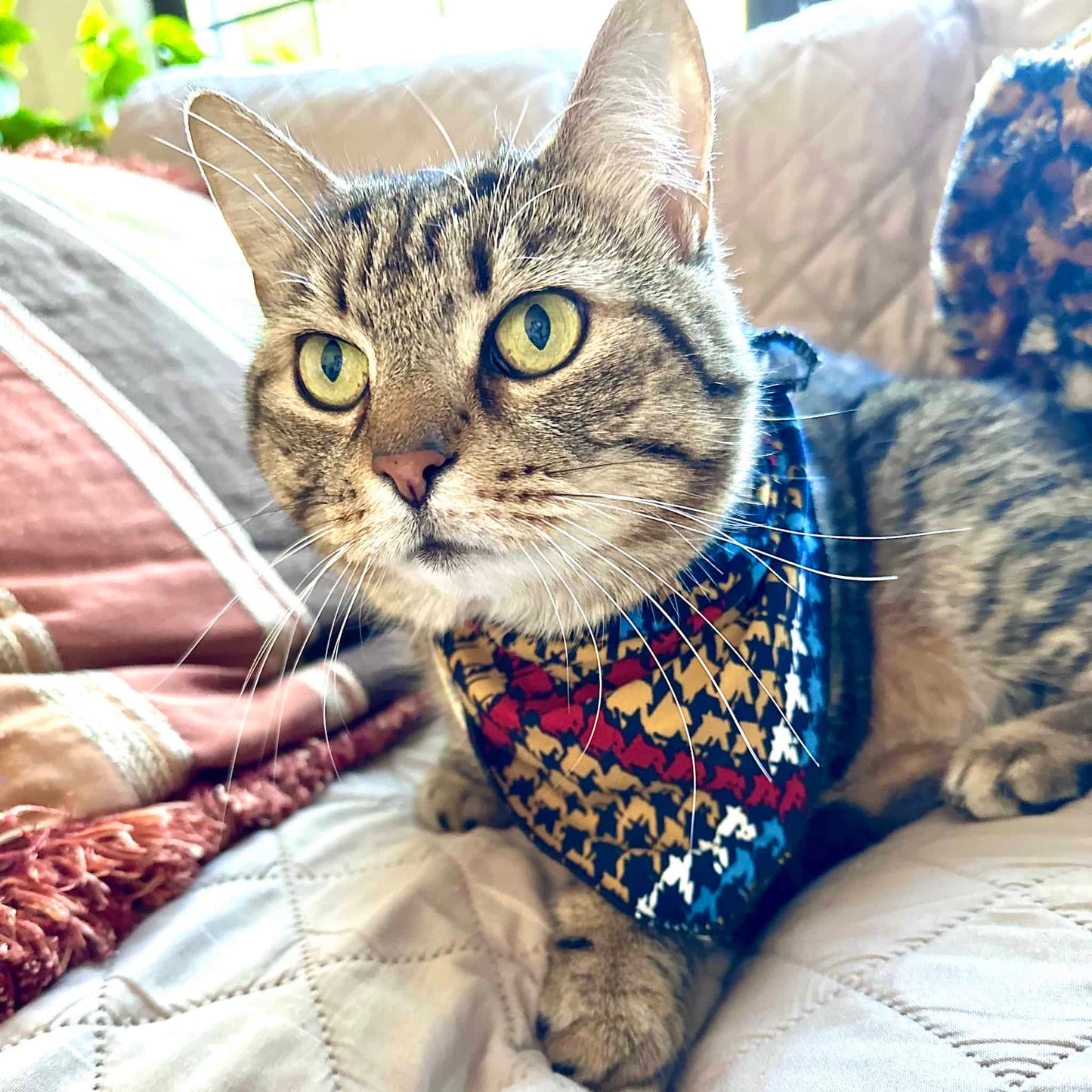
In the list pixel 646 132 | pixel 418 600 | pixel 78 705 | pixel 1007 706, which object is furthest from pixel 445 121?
pixel 1007 706

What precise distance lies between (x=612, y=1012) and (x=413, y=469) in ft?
1.40

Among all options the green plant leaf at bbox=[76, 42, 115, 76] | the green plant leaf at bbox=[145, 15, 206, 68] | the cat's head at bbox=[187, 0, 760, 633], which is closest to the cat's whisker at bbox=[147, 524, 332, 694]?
the cat's head at bbox=[187, 0, 760, 633]

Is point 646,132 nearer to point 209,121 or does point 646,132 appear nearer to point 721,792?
point 209,121

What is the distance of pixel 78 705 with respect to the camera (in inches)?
28.6

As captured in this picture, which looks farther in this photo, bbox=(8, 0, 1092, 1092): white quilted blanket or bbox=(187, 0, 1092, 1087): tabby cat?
bbox=(187, 0, 1092, 1087): tabby cat

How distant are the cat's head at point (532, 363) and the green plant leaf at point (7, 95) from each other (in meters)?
1.50

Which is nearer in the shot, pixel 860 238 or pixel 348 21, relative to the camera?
pixel 860 238

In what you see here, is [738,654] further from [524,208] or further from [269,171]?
[269,171]

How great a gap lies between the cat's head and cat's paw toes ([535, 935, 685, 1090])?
10.9 inches

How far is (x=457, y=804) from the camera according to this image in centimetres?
83

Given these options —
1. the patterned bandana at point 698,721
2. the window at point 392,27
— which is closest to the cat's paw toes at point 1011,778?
the patterned bandana at point 698,721

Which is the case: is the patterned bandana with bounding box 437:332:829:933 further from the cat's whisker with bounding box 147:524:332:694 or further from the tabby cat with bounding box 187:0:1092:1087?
the cat's whisker with bounding box 147:524:332:694

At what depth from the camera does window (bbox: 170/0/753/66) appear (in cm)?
158

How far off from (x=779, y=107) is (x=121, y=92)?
4.78ft
